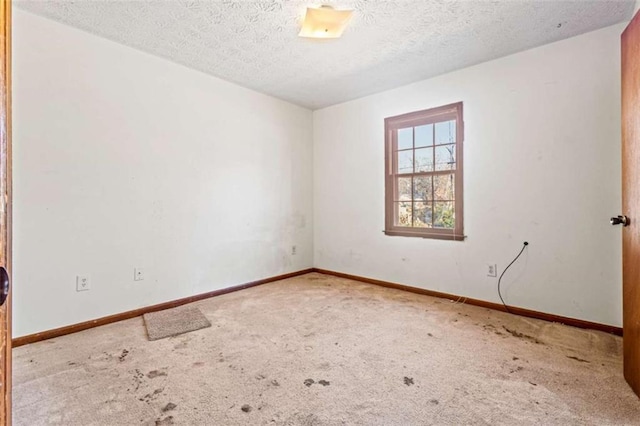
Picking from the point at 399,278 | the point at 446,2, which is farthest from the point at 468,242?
the point at 446,2

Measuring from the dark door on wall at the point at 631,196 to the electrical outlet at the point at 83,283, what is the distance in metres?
3.76

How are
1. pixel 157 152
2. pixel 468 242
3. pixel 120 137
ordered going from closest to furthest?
pixel 120 137
pixel 157 152
pixel 468 242

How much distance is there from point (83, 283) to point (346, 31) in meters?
3.02

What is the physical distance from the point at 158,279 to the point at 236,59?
2.30 m

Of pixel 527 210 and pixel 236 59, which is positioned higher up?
pixel 236 59

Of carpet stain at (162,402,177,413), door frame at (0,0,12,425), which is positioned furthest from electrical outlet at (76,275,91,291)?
door frame at (0,0,12,425)

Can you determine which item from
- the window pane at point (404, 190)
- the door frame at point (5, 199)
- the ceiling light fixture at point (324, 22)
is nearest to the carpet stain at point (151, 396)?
the door frame at point (5, 199)

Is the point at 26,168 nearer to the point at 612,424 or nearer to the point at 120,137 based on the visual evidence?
the point at 120,137

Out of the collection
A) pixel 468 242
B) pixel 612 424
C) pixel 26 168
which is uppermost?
pixel 26 168

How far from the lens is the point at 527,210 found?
2895 mm

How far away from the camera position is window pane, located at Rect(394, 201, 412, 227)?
379 cm

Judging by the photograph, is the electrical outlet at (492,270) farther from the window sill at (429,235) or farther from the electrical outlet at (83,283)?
the electrical outlet at (83,283)

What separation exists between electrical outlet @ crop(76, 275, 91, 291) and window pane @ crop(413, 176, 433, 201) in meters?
3.39

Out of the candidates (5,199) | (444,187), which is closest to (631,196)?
(444,187)
